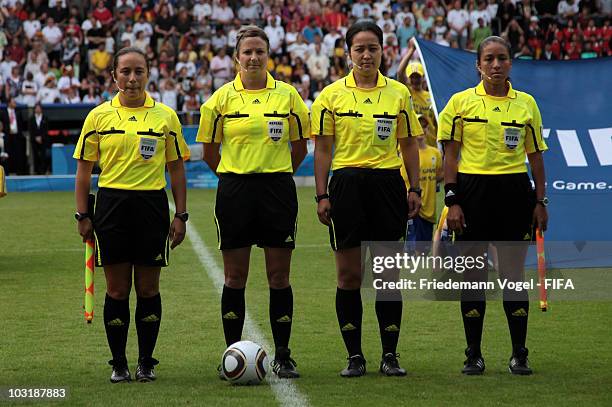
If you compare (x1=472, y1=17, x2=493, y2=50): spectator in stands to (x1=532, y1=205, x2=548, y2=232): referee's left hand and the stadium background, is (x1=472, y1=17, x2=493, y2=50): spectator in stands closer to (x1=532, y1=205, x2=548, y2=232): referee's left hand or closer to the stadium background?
the stadium background

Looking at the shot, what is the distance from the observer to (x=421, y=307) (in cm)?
1015

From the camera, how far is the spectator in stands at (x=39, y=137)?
25.3m

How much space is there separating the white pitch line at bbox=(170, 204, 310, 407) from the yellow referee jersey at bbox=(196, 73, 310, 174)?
1.28m

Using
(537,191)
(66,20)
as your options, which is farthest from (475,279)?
(66,20)

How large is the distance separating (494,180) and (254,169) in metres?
1.50

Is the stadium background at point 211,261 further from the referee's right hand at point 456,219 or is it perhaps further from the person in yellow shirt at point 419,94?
the person in yellow shirt at point 419,94

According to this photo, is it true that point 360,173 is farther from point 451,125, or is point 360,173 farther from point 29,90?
point 29,90

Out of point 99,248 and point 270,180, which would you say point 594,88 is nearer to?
point 270,180

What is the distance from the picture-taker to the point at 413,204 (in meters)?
7.42

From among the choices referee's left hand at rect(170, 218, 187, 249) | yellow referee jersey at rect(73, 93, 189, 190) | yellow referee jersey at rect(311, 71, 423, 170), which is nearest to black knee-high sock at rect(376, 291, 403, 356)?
yellow referee jersey at rect(311, 71, 423, 170)

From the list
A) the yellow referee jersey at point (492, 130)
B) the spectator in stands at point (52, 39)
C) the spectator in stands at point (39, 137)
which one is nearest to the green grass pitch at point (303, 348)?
the yellow referee jersey at point (492, 130)

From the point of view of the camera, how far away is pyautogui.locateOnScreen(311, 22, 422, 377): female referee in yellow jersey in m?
7.27

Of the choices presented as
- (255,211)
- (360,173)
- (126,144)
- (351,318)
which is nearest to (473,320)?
(351,318)

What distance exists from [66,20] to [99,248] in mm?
23812
